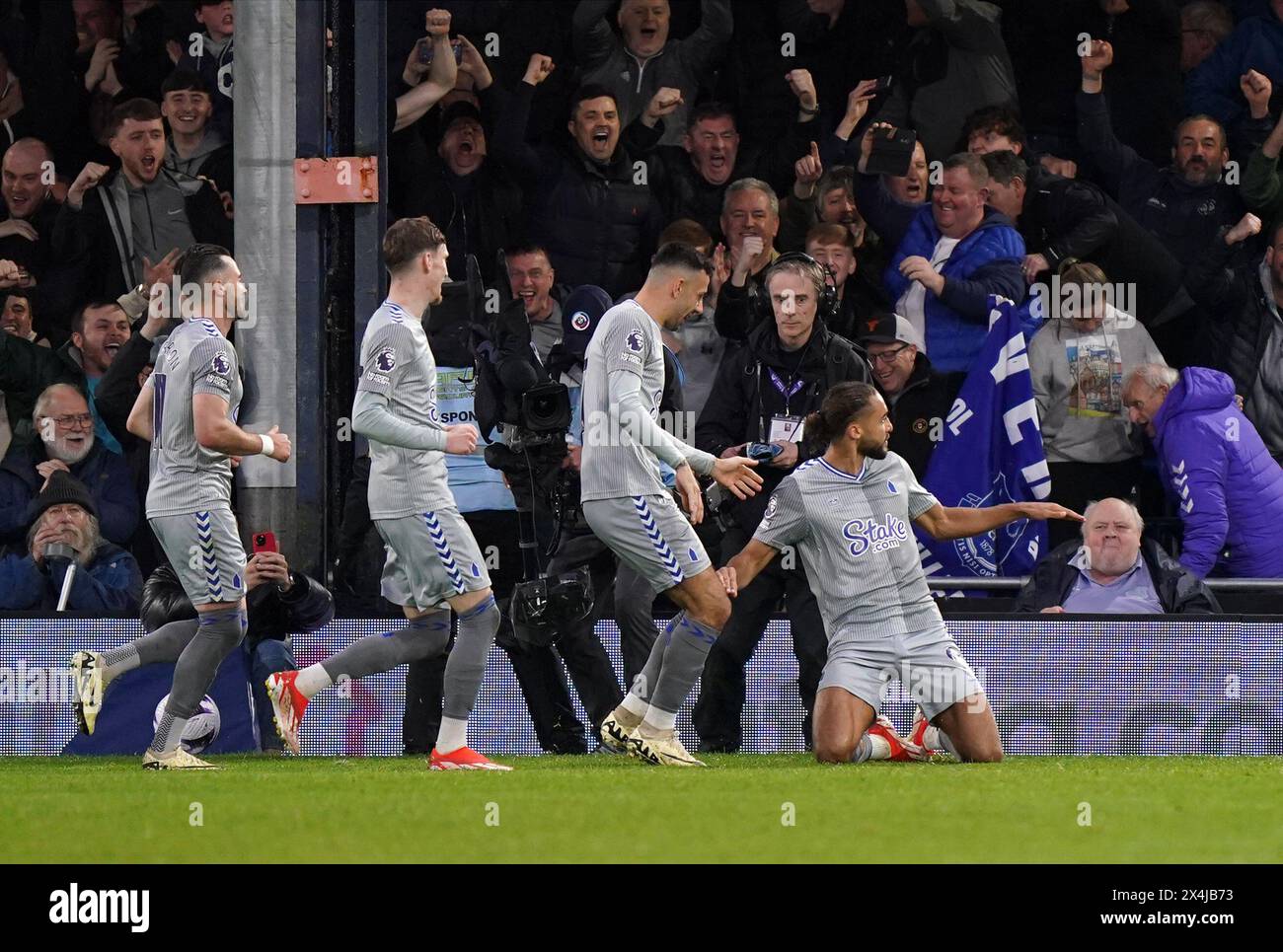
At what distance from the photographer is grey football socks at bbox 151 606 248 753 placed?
773 cm

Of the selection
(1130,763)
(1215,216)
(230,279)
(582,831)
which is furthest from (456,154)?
(582,831)

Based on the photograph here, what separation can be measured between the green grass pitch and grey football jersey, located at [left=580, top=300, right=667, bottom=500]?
1118mm

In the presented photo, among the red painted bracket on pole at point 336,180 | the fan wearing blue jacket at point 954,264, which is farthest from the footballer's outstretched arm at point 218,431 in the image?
the fan wearing blue jacket at point 954,264

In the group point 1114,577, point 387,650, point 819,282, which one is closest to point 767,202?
point 819,282

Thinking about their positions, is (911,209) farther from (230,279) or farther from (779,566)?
(230,279)

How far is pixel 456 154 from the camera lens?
439 inches

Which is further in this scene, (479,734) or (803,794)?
(479,734)

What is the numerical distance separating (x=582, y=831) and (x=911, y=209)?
20.0 feet

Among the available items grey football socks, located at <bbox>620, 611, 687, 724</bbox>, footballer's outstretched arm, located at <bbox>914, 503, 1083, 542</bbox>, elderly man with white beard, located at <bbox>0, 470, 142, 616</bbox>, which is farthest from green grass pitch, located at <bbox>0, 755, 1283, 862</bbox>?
elderly man with white beard, located at <bbox>0, 470, 142, 616</bbox>

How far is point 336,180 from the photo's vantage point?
32.9ft

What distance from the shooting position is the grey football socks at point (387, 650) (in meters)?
7.99

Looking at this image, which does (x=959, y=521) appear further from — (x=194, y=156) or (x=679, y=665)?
(x=194, y=156)

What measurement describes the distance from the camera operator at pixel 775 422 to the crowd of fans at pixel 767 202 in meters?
0.51

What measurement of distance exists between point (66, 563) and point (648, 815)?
202 inches
